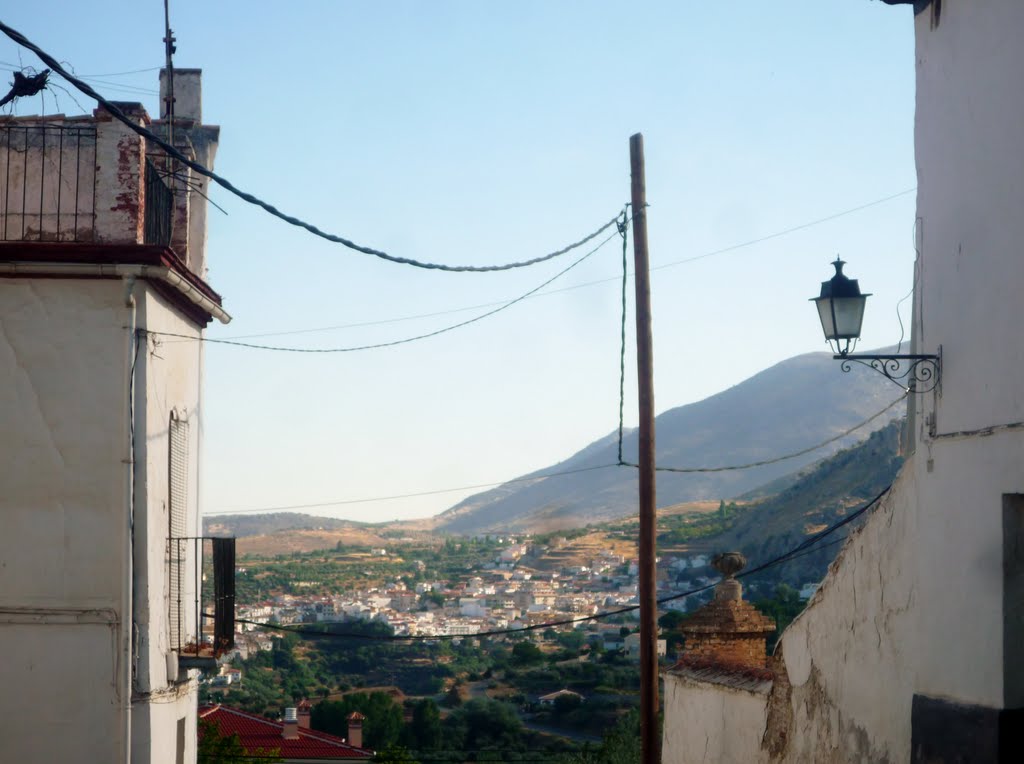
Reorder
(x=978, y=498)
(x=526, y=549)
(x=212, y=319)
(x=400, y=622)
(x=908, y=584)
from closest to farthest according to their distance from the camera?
(x=978, y=498), (x=908, y=584), (x=212, y=319), (x=400, y=622), (x=526, y=549)

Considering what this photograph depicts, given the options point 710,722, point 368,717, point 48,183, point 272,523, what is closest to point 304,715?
point 368,717

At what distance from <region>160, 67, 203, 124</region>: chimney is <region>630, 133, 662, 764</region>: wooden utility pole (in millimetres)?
4784

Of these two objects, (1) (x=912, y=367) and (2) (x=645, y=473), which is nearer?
(1) (x=912, y=367)

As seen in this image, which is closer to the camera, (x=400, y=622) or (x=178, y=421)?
(x=178, y=421)

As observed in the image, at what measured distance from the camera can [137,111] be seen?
1109cm

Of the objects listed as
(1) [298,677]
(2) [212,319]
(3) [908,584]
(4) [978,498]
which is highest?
(2) [212,319]

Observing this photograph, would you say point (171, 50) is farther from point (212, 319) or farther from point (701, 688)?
point (701, 688)

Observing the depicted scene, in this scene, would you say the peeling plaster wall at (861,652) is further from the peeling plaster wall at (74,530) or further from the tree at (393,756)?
the tree at (393,756)

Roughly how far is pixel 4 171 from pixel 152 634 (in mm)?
4159

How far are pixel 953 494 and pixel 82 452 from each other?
22.9 feet

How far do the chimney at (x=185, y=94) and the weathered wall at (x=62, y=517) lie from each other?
3.43 m

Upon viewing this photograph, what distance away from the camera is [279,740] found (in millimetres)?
34781

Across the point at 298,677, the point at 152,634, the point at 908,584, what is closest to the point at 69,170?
the point at 152,634

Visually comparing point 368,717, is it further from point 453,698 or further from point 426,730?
point 453,698
